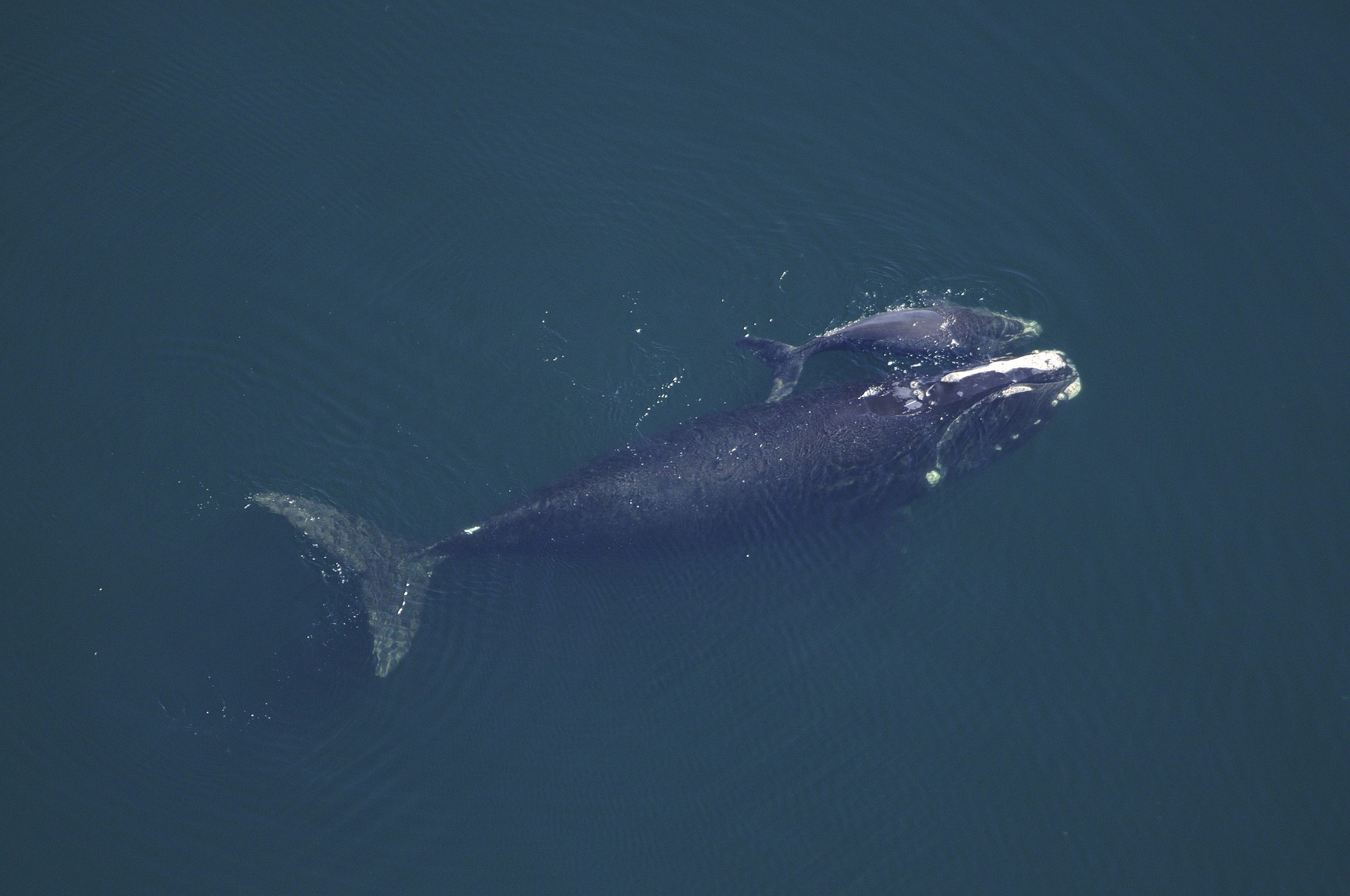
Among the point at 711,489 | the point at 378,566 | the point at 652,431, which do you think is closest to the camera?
the point at 711,489

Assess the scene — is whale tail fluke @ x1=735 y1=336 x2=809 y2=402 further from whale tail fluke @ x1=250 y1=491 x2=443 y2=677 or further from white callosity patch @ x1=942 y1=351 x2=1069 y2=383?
whale tail fluke @ x1=250 y1=491 x2=443 y2=677

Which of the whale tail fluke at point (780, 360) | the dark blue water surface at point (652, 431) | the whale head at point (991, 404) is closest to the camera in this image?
the dark blue water surface at point (652, 431)

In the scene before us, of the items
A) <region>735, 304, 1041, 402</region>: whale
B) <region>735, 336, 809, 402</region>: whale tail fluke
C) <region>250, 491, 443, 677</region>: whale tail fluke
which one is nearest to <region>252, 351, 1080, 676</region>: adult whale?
<region>250, 491, 443, 677</region>: whale tail fluke

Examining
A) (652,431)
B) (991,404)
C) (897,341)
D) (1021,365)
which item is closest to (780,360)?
(897,341)

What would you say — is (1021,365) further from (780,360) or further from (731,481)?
(731,481)

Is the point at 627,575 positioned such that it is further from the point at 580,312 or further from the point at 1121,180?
the point at 1121,180

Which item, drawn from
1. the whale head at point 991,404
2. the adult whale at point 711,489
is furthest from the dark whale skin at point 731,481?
the whale head at point 991,404

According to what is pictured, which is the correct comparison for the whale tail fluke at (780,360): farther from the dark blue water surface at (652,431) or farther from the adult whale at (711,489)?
the dark blue water surface at (652,431)
